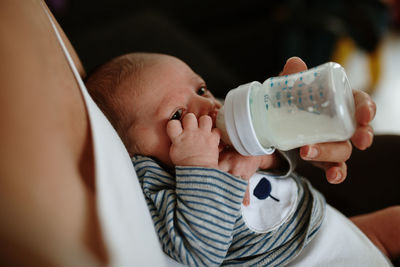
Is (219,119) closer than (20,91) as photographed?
No

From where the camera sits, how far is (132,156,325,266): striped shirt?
2.02 ft

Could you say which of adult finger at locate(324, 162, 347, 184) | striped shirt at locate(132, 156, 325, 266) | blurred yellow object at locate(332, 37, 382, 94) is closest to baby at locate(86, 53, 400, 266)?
striped shirt at locate(132, 156, 325, 266)

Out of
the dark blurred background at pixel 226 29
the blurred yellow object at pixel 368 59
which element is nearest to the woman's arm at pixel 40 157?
the dark blurred background at pixel 226 29

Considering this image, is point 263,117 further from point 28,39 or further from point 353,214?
point 353,214

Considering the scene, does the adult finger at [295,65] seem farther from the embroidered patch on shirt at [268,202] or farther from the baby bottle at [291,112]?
the embroidered patch on shirt at [268,202]

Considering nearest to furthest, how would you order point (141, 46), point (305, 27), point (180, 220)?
1. point (180, 220)
2. point (141, 46)
3. point (305, 27)

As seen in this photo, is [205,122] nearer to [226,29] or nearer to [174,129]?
[174,129]

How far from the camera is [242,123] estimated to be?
60cm

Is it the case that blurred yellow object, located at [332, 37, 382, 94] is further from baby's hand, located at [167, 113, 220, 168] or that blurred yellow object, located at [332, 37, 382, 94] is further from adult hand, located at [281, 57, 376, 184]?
baby's hand, located at [167, 113, 220, 168]

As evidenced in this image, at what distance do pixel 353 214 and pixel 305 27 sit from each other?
4.69ft

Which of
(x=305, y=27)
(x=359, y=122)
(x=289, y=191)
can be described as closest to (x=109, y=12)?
(x=305, y=27)

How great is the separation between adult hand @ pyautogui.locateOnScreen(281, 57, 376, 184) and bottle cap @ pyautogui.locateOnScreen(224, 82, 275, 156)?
87 millimetres

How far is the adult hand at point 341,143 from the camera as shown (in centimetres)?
51

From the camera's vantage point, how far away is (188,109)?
0.74 m
